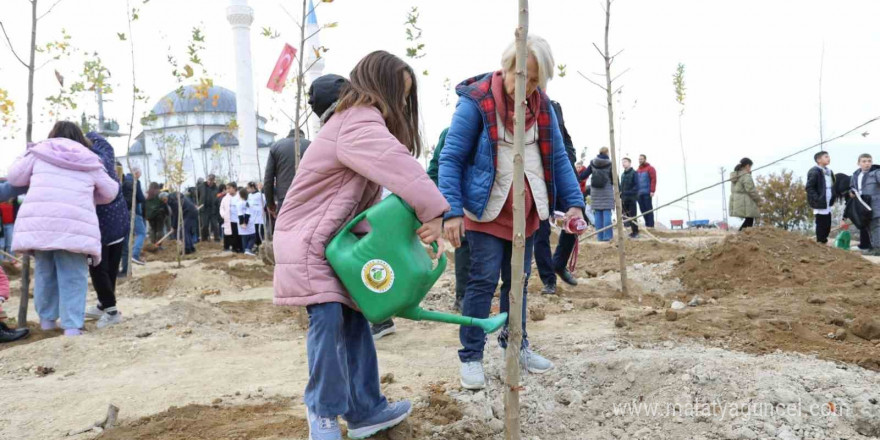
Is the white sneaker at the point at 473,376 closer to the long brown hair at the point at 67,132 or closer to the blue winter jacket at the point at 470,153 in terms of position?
the blue winter jacket at the point at 470,153

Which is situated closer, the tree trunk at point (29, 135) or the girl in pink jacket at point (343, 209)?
the girl in pink jacket at point (343, 209)

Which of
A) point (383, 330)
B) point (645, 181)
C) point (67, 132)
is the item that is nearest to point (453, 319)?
point (383, 330)

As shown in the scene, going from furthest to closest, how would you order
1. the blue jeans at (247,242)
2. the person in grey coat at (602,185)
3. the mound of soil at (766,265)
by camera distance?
the blue jeans at (247,242)
the person in grey coat at (602,185)
the mound of soil at (766,265)

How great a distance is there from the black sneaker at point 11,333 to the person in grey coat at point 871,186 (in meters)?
11.2

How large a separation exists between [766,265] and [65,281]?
6.62 metres

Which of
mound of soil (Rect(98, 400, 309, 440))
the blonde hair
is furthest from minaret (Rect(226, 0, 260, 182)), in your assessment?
the blonde hair

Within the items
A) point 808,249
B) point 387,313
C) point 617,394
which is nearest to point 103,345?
point 387,313

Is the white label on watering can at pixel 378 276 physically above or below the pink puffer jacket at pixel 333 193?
below

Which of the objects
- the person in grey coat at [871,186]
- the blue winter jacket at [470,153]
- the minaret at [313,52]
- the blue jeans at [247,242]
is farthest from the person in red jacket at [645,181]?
the blue winter jacket at [470,153]

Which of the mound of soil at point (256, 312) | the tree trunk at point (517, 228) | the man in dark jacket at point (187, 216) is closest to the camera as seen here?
the tree trunk at point (517, 228)

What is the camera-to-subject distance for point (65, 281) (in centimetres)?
485

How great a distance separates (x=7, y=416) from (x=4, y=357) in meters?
1.49

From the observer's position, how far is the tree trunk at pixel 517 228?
1.97 m

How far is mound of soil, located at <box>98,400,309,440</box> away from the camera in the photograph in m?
2.59
